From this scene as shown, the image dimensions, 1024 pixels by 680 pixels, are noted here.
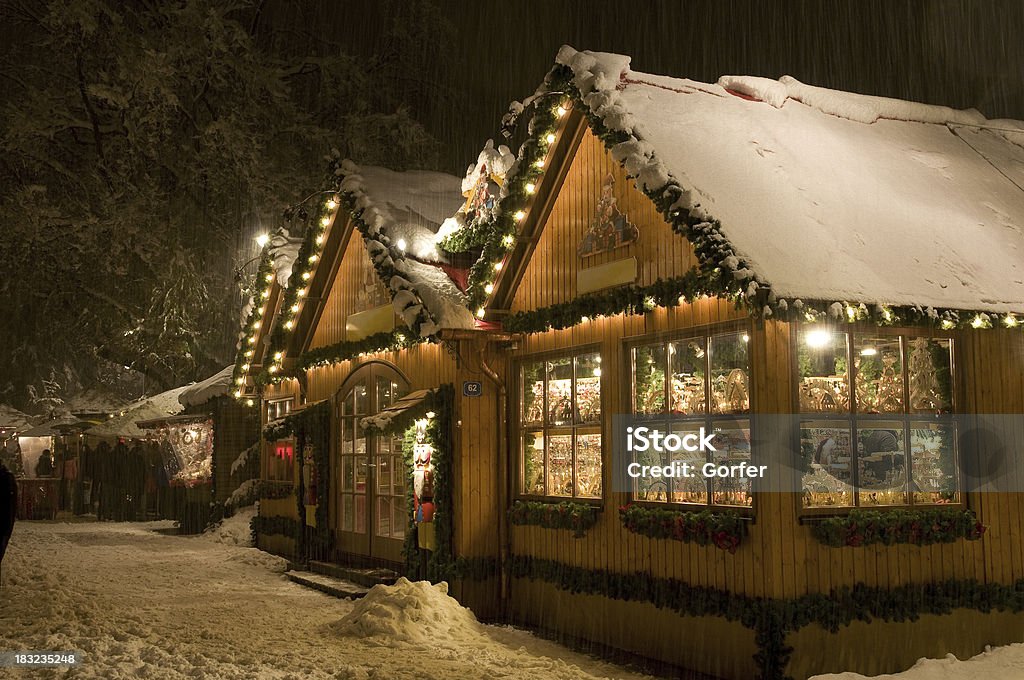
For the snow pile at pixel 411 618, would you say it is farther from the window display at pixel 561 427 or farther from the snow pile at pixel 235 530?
the snow pile at pixel 235 530

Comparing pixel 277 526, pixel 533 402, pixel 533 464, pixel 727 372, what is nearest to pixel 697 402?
pixel 727 372

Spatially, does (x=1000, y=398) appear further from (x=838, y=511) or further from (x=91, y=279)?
(x=91, y=279)

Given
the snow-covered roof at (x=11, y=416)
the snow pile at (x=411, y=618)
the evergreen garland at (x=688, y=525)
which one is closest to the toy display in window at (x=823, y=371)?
the evergreen garland at (x=688, y=525)

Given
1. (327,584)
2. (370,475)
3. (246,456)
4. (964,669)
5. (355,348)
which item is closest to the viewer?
(964,669)

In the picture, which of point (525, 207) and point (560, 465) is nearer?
point (560, 465)

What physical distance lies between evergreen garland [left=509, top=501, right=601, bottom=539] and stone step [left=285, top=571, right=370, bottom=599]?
8.33ft

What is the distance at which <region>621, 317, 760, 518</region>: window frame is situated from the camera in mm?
9320

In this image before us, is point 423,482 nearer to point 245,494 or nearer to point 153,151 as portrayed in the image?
point 245,494

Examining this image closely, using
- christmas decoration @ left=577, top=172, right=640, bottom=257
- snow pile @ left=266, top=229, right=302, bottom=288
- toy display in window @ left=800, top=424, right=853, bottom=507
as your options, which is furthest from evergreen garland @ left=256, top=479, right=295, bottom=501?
toy display in window @ left=800, top=424, right=853, bottom=507

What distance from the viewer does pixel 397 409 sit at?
45.2ft

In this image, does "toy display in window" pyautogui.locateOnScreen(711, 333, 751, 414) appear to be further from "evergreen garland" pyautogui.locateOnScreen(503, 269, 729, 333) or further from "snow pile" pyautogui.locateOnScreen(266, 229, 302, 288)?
"snow pile" pyautogui.locateOnScreen(266, 229, 302, 288)

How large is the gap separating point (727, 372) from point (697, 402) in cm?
50

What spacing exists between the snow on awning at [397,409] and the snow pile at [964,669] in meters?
6.54

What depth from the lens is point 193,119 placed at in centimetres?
2597
